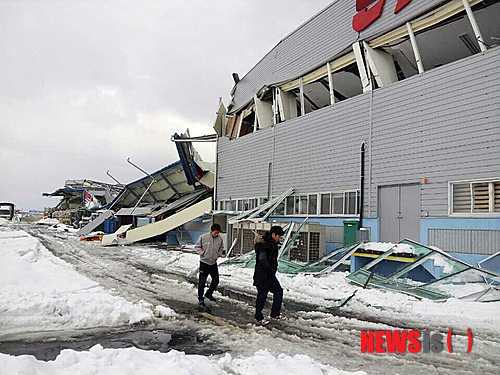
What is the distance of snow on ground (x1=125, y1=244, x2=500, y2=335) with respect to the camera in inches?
309

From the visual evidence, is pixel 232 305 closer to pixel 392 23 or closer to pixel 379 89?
pixel 379 89

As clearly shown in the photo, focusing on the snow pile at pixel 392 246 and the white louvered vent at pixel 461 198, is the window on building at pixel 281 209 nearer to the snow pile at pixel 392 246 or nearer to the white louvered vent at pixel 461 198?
the snow pile at pixel 392 246

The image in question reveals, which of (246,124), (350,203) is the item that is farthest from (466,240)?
(246,124)

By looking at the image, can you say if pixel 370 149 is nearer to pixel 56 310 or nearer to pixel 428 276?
pixel 428 276

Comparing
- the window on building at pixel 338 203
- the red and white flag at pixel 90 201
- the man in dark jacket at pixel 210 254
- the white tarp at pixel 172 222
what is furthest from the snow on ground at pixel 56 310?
the red and white flag at pixel 90 201

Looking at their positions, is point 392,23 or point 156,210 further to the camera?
point 156,210

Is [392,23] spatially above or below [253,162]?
above

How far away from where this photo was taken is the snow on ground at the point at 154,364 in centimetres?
416

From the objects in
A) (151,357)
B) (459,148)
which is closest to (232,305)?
(151,357)

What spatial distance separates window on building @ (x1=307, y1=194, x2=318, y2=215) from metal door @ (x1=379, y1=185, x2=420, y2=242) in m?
3.71

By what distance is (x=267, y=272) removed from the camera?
25.8 feet

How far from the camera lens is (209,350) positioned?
5.93 meters

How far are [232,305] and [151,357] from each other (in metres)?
4.51

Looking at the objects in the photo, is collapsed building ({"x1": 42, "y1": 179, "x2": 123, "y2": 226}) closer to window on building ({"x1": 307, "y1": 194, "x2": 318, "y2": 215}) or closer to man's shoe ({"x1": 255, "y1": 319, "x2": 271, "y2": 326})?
window on building ({"x1": 307, "y1": 194, "x2": 318, "y2": 215})
